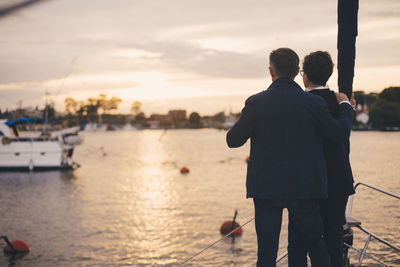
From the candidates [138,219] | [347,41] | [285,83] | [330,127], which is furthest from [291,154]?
[138,219]

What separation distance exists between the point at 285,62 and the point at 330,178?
3.55 ft

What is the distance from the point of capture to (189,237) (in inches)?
545

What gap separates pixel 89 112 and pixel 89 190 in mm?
178266

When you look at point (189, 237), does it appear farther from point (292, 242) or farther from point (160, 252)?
point (292, 242)

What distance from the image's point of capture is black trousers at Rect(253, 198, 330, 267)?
3.12 m

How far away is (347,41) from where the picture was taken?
4.32 m

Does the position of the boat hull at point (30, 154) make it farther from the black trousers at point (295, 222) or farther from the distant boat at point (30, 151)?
the black trousers at point (295, 222)

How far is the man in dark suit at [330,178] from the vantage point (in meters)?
3.41

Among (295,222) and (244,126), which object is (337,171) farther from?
(244,126)

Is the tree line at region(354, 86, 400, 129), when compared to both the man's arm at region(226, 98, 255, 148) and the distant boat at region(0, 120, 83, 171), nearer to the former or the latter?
the distant boat at region(0, 120, 83, 171)

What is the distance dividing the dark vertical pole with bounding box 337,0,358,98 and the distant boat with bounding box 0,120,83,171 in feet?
121

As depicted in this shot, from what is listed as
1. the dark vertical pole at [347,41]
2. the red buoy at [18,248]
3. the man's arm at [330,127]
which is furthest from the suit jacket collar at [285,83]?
the red buoy at [18,248]

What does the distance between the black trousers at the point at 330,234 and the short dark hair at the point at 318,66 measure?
1058 millimetres

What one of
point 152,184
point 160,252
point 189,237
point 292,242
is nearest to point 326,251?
point 292,242
